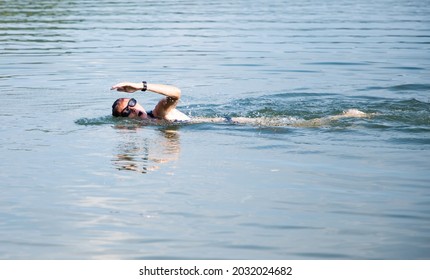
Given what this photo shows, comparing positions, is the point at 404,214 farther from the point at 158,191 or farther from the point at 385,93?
the point at 385,93

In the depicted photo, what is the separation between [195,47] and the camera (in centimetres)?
2280

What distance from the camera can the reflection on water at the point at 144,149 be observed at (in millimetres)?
11257

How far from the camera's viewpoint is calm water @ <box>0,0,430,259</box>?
8.61 m

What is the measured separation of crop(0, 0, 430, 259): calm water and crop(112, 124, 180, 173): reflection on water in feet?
0.11

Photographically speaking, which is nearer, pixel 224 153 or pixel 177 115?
pixel 224 153

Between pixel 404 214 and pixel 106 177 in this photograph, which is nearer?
pixel 404 214

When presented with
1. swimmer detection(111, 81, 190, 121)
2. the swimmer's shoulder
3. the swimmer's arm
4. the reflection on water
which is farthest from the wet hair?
the swimmer's arm

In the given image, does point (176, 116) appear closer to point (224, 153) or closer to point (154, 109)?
point (154, 109)

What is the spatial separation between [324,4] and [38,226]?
2561 cm

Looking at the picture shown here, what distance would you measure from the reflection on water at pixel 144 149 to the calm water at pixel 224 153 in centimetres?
3

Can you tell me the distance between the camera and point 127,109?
13.5m

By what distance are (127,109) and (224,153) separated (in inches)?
93.2

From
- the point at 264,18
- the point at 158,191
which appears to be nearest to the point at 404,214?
the point at 158,191

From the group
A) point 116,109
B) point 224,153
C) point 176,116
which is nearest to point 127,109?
point 116,109
